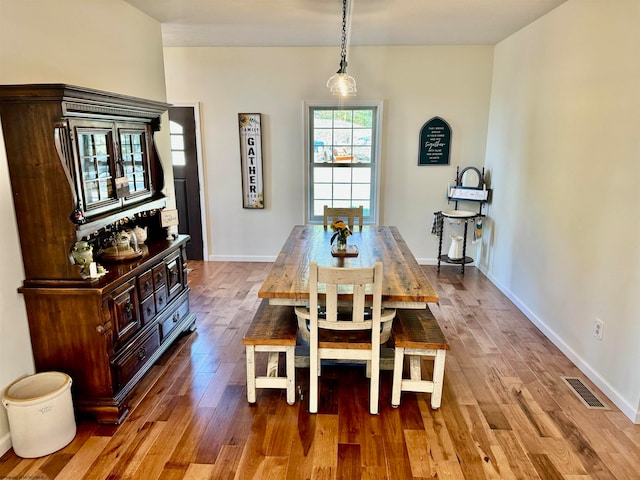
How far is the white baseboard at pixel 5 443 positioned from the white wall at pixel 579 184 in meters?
3.38

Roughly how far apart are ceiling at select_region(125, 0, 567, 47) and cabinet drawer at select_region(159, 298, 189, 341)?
92.7 inches

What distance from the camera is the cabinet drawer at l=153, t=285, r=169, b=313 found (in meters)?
2.84

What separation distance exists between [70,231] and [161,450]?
122 centimetres

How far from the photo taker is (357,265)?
2.78 meters

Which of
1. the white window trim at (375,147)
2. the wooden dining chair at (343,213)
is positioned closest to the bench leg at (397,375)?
the wooden dining chair at (343,213)

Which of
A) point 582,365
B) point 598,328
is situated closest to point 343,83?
point 598,328

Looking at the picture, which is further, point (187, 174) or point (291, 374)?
point (187, 174)

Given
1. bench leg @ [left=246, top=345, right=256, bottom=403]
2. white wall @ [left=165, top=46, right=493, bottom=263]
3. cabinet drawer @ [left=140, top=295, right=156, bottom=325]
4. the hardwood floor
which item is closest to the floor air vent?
the hardwood floor

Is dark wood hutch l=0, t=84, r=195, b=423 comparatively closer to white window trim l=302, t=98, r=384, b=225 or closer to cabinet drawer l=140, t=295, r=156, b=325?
cabinet drawer l=140, t=295, r=156, b=325

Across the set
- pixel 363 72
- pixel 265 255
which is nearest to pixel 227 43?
pixel 363 72

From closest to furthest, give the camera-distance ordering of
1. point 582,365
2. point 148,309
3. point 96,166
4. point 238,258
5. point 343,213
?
point 96,166
point 148,309
point 582,365
point 343,213
point 238,258

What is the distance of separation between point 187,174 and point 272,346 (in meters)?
3.48

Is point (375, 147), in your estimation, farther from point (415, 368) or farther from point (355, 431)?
point (355, 431)

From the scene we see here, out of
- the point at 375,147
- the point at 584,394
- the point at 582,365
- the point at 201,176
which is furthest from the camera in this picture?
the point at 201,176
